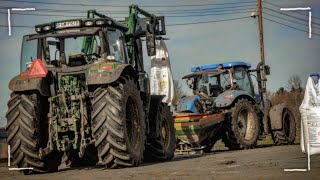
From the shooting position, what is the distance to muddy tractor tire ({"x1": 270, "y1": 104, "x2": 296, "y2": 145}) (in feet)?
60.8

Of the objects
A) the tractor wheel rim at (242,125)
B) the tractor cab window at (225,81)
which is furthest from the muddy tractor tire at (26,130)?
the tractor cab window at (225,81)

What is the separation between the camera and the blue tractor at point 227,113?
636 inches

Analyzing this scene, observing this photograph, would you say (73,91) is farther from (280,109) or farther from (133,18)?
(280,109)

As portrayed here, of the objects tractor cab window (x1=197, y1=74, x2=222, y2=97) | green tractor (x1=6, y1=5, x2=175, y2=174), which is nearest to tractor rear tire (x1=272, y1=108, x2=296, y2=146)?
tractor cab window (x1=197, y1=74, x2=222, y2=97)

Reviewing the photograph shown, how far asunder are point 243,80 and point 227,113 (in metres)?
2.15

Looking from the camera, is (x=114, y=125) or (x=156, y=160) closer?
(x=114, y=125)

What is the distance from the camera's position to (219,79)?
1838 cm

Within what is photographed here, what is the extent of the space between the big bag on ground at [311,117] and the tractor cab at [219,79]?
32.4ft

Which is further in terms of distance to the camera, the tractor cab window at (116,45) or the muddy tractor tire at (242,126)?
the muddy tractor tire at (242,126)

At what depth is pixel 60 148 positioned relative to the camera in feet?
33.7

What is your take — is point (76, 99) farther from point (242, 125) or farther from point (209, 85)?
point (209, 85)

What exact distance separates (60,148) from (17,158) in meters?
0.88

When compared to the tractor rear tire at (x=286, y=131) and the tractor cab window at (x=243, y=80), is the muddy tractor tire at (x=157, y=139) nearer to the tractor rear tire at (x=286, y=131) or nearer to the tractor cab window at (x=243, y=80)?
the tractor cab window at (x=243, y=80)

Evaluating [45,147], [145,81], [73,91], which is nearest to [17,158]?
[45,147]
